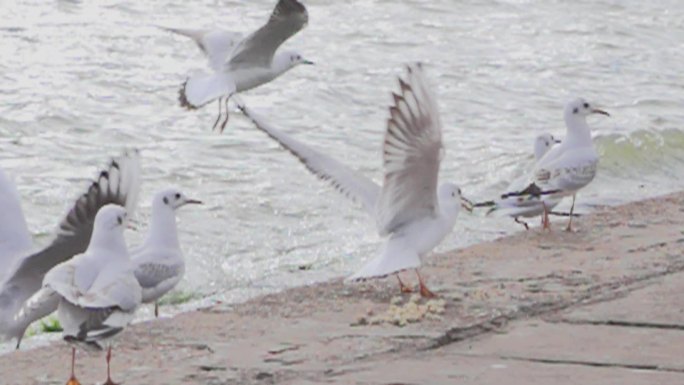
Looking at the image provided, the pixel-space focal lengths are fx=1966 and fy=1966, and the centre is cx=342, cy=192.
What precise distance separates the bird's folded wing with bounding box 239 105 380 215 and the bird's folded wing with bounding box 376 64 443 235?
7.4 inches

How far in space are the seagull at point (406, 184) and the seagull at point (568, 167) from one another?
1.35 m

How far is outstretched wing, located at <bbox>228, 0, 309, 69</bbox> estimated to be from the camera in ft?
31.4

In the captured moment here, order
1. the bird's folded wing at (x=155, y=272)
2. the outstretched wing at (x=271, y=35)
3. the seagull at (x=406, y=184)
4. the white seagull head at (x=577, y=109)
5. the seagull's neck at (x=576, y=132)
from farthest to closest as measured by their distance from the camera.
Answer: the white seagull head at (x=577, y=109) → the seagull's neck at (x=576, y=132) → the outstretched wing at (x=271, y=35) → the seagull at (x=406, y=184) → the bird's folded wing at (x=155, y=272)

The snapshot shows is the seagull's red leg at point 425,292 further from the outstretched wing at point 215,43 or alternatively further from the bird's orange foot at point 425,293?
the outstretched wing at point 215,43

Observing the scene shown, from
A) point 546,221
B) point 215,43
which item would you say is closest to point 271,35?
point 215,43

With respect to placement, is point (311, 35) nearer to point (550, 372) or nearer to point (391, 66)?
point (391, 66)

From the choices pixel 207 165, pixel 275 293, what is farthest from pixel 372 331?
pixel 207 165

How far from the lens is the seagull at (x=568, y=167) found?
31.0ft

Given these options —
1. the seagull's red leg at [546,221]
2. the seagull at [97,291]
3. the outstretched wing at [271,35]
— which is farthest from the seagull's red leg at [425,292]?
the outstretched wing at [271,35]

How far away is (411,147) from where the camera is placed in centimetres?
722

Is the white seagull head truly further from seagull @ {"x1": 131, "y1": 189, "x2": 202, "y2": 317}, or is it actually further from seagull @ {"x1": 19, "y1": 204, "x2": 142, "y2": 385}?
seagull @ {"x1": 19, "y1": 204, "x2": 142, "y2": 385}

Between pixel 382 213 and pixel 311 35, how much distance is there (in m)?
10.7

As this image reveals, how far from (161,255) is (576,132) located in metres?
3.52

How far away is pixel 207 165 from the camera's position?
12.2m
